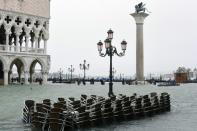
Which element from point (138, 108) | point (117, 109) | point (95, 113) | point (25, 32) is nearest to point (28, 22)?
point (25, 32)

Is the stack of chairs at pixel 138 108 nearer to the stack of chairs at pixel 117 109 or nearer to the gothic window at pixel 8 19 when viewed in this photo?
the stack of chairs at pixel 117 109

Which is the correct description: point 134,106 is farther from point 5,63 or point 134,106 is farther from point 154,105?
point 5,63

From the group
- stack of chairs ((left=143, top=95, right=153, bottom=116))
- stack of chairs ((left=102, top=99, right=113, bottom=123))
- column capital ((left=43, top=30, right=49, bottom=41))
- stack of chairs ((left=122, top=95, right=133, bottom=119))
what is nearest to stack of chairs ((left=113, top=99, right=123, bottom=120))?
stack of chairs ((left=122, top=95, right=133, bottom=119))

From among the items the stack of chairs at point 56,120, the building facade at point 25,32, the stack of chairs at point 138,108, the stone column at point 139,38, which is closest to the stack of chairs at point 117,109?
the stack of chairs at point 138,108

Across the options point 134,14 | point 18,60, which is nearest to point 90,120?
point 18,60

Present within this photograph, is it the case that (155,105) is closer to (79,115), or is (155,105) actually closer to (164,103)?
(164,103)

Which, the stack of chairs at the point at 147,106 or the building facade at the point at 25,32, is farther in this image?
the building facade at the point at 25,32

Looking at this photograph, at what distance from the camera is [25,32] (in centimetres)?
6738

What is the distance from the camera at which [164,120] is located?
21.5 meters

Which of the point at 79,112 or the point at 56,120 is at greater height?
the point at 79,112

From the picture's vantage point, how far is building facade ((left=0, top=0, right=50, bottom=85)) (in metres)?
63.5

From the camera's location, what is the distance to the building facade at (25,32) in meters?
63.5

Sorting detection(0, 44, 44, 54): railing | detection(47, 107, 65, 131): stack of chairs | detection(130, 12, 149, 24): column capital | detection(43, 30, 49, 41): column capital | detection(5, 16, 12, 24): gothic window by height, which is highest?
detection(130, 12, 149, 24): column capital

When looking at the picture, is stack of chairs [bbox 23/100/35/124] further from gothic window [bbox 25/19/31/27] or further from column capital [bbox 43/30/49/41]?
column capital [bbox 43/30/49/41]
